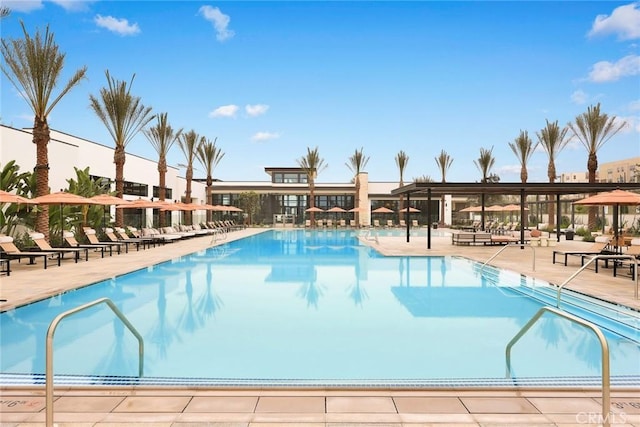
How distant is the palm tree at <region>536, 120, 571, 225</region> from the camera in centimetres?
3175

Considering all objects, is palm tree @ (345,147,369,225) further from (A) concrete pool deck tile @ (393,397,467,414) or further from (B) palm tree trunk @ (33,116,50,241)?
(A) concrete pool deck tile @ (393,397,467,414)

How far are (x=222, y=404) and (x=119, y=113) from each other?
836 inches

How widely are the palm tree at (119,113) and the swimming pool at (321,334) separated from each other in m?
12.5

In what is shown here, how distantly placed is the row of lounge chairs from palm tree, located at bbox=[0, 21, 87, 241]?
44.9 inches

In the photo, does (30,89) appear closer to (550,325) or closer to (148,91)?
(148,91)

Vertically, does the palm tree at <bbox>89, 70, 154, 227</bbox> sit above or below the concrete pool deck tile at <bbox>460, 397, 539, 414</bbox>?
above

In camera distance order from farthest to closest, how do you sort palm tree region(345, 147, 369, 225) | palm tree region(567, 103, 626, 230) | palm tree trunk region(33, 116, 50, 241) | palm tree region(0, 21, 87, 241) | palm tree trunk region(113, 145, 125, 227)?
1. palm tree region(345, 147, 369, 225)
2. palm tree region(567, 103, 626, 230)
3. palm tree trunk region(113, 145, 125, 227)
4. palm tree trunk region(33, 116, 50, 241)
5. palm tree region(0, 21, 87, 241)

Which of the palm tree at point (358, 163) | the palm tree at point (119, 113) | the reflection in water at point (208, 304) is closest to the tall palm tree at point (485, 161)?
the palm tree at point (358, 163)

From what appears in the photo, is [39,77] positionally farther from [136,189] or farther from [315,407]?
[136,189]

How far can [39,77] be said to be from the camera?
1571 centimetres

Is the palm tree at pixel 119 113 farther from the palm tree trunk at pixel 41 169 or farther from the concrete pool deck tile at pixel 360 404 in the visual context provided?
the concrete pool deck tile at pixel 360 404

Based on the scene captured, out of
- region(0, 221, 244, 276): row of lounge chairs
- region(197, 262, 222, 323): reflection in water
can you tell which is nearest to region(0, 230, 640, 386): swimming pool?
region(197, 262, 222, 323): reflection in water

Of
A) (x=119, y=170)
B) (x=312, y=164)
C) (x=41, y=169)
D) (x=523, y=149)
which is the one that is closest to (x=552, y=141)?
(x=523, y=149)

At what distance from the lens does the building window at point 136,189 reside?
1233 inches
